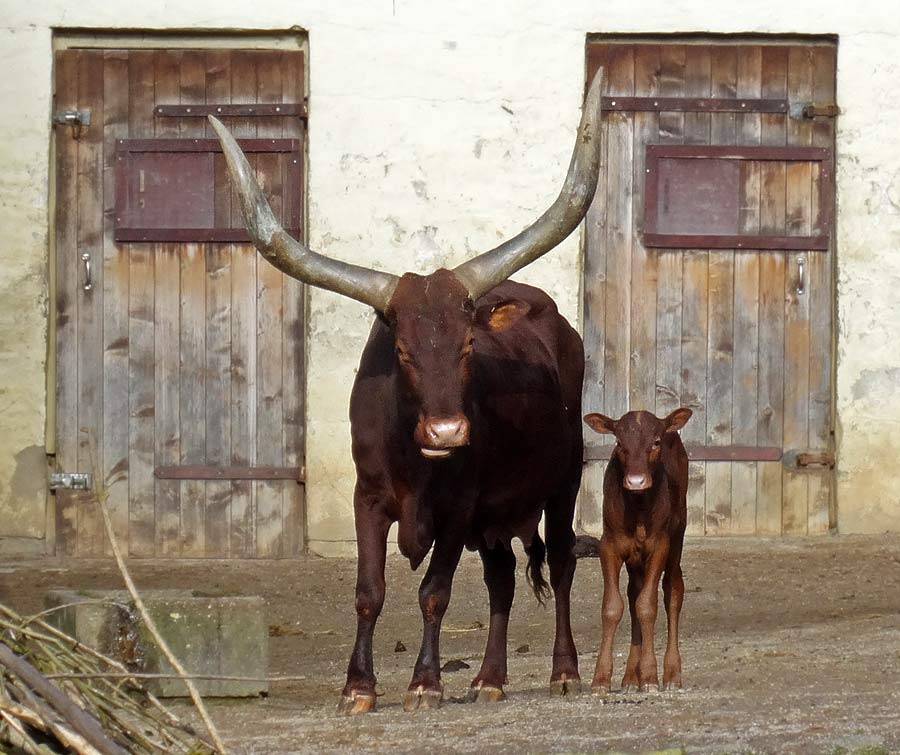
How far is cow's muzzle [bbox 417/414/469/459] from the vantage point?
7148mm

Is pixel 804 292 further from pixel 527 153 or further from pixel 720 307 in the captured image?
pixel 527 153

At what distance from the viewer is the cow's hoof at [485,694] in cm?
786

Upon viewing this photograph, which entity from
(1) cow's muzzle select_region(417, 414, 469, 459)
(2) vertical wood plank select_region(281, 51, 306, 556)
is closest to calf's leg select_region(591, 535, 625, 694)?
(1) cow's muzzle select_region(417, 414, 469, 459)

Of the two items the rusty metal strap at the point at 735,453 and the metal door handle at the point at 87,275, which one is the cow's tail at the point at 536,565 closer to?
the rusty metal strap at the point at 735,453

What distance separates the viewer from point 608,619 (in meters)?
7.73

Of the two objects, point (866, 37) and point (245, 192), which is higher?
point (866, 37)

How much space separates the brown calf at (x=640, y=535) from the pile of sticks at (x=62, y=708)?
9.54 ft

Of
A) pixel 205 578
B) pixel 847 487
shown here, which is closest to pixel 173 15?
pixel 205 578

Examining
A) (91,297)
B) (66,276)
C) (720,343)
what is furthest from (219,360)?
(720,343)

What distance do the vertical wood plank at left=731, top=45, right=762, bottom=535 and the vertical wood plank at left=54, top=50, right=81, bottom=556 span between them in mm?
4309

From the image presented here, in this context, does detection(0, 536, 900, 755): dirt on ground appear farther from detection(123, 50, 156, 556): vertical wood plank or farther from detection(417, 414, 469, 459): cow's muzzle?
detection(417, 414, 469, 459): cow's muzzle

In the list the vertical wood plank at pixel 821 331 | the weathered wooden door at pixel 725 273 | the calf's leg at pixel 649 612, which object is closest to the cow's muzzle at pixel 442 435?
the calf's leg at pixel 649 612

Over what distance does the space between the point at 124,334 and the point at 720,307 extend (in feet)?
12.8

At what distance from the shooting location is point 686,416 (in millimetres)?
8008
